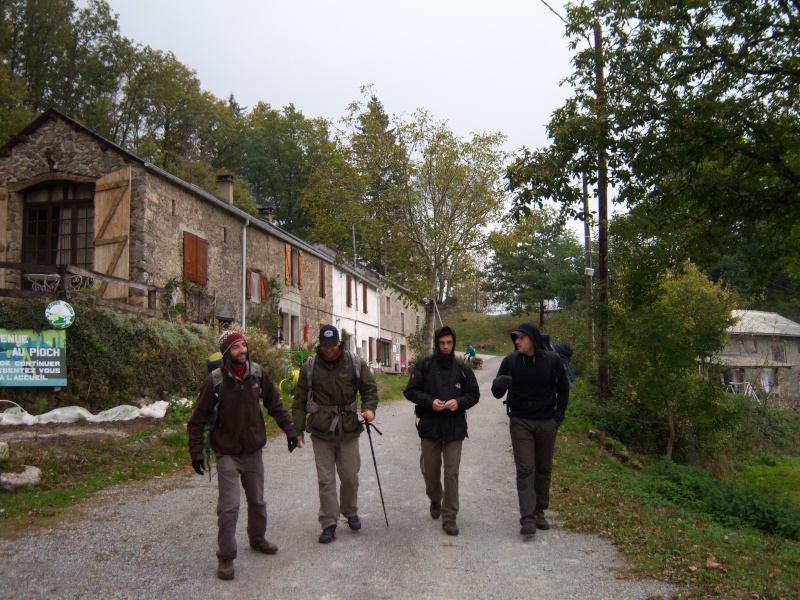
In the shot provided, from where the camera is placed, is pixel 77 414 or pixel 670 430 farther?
pixel 670 430

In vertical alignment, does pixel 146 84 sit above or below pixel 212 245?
above

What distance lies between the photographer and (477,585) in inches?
211

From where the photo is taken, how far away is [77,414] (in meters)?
12.8

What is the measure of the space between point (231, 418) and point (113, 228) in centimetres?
1404

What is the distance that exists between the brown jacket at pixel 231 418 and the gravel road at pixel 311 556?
93cm

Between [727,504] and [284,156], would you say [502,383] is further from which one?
[284,156]

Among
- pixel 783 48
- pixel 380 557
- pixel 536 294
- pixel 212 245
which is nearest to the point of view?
pixel 380 557

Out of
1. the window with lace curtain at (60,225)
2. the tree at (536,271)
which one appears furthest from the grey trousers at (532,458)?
the tree at (536,271)

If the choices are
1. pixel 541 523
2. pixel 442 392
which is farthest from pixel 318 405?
pixel 541 523

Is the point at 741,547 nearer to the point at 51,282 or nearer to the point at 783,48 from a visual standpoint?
the point at 783,48

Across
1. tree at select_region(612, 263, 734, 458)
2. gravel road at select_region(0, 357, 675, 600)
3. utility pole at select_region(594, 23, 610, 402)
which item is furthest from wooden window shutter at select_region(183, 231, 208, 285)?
gravel road at select_region(0, 357, 675, 600)

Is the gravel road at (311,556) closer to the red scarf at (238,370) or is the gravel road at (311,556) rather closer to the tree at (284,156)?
the red scarf at (238,370)

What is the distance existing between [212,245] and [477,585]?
724 inches

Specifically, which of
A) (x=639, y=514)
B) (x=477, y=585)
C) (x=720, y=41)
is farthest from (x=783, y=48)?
(x=477, y=585)
